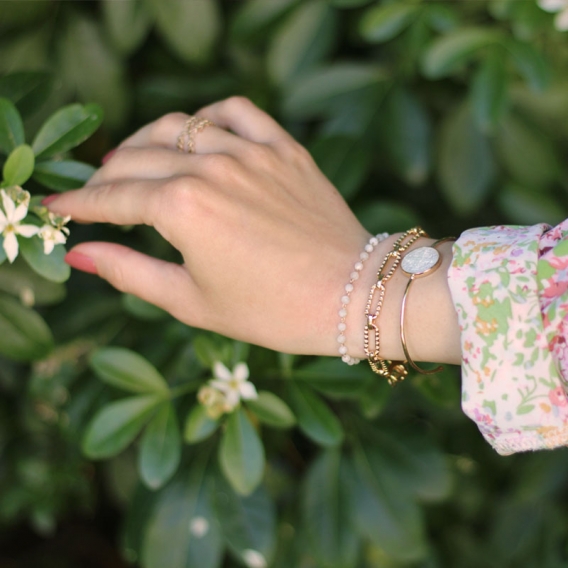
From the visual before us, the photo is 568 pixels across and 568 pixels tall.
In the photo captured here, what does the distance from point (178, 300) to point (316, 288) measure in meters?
0.21

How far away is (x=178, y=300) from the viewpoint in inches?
36.5

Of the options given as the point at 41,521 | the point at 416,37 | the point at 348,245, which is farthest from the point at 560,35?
the point at 41,521

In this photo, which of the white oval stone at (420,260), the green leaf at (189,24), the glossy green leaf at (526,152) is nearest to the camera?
the white oval stone at (420,260)

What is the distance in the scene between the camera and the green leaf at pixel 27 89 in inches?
41.0

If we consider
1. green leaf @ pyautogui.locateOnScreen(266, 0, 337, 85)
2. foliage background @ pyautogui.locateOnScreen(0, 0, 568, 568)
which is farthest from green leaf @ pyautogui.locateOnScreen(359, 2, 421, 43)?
green leaf @ pyautogui.locateOnScreen(266, 0, 337, 85)

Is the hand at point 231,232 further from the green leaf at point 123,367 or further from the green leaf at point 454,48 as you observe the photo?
the green leaf at point 454,48

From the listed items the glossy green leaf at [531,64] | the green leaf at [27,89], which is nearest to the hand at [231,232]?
the green leaf at [27,89]

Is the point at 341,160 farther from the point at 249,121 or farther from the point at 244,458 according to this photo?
the point at 244,458

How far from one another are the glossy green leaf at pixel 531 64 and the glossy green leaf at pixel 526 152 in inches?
12.3

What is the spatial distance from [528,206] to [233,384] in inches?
34.6

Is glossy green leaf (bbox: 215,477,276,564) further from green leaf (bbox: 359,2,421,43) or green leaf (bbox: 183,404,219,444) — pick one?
green leaf (bbox: 359,2,421,43)

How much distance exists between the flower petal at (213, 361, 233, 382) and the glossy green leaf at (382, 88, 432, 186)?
2.32 ft

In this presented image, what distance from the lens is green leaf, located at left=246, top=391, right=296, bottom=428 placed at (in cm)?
104

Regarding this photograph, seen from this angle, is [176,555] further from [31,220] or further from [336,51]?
[336,51]
